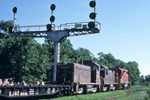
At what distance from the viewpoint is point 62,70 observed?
838 inches

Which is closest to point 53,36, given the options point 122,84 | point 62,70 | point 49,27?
point 49,27

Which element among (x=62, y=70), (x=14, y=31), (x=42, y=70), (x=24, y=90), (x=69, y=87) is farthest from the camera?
(x=42, y=70)

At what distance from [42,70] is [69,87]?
58.4 ft

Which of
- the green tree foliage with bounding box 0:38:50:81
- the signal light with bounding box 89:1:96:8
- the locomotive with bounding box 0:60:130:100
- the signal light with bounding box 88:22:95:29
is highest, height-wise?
the signal light with bounding box 89:1:96:8

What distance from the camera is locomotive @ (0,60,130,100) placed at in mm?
13551

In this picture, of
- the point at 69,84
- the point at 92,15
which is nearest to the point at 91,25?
the point at 92,15

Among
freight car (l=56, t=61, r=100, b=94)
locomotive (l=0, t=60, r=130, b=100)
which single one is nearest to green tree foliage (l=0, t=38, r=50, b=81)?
locomotive (l=0, t=60, r=130, b=100)

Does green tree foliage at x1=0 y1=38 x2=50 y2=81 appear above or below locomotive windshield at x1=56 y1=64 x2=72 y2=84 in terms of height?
above

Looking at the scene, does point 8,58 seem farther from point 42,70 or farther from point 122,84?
point 122,84

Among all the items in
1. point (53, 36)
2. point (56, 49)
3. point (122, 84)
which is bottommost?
point (122, 84)

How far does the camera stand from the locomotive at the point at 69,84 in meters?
13.6

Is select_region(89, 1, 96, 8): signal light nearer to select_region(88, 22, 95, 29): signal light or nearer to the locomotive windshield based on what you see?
select_region(88, 22, 95, 29): signal light

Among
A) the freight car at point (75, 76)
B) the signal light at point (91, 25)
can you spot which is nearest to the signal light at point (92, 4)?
the signal light at point (91, 25)

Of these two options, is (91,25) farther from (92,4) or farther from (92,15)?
(92,4)
